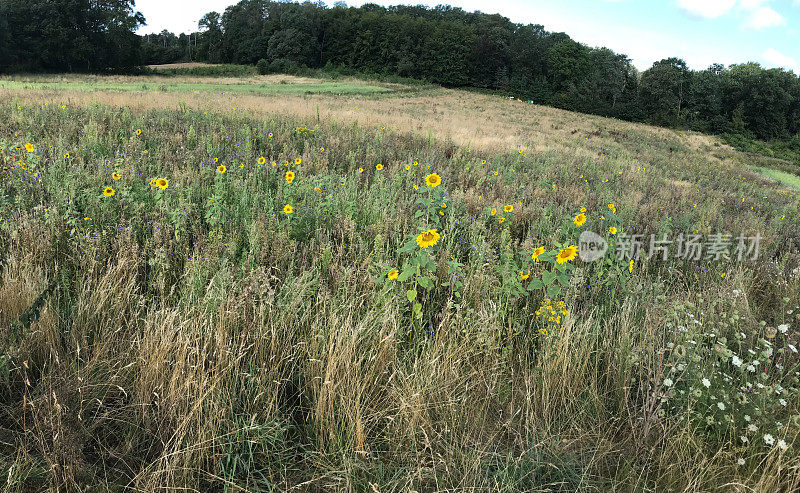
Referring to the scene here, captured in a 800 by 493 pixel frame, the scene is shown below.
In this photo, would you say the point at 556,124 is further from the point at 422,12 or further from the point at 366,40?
the point at 422,12

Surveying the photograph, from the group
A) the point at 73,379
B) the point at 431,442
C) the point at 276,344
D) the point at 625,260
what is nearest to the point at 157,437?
the point at 73,379

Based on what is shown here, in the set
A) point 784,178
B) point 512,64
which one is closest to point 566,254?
point 784,178

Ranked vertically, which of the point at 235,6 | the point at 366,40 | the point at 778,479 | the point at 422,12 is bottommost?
the point at 778,479

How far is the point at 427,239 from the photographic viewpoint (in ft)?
9.61

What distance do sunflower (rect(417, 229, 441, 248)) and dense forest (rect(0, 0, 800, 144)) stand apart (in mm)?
61734

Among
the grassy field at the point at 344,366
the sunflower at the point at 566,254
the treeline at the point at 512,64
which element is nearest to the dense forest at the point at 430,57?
the treeline at the point at 512,64

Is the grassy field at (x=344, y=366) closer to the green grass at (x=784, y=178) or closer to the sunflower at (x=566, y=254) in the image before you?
the sunflower at (x=566, y=254)

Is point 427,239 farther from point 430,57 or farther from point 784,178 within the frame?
point 430,57

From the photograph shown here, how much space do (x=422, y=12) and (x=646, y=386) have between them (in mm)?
116344

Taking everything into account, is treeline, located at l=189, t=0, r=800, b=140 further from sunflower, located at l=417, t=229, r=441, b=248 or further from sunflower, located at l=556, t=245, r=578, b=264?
sunflower, located at l=417, t=229, r=441, b=248

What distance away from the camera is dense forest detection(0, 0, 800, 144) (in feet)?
162

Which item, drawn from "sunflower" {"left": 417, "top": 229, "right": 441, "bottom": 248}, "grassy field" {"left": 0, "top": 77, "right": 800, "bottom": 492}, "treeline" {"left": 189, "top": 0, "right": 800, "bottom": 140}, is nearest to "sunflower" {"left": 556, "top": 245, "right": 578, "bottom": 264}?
"grassy field" {"left": 0, "top": 77, "right": 800, "bottom": 492}

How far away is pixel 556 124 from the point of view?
96.6 ft

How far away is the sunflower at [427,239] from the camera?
2.88 metres
